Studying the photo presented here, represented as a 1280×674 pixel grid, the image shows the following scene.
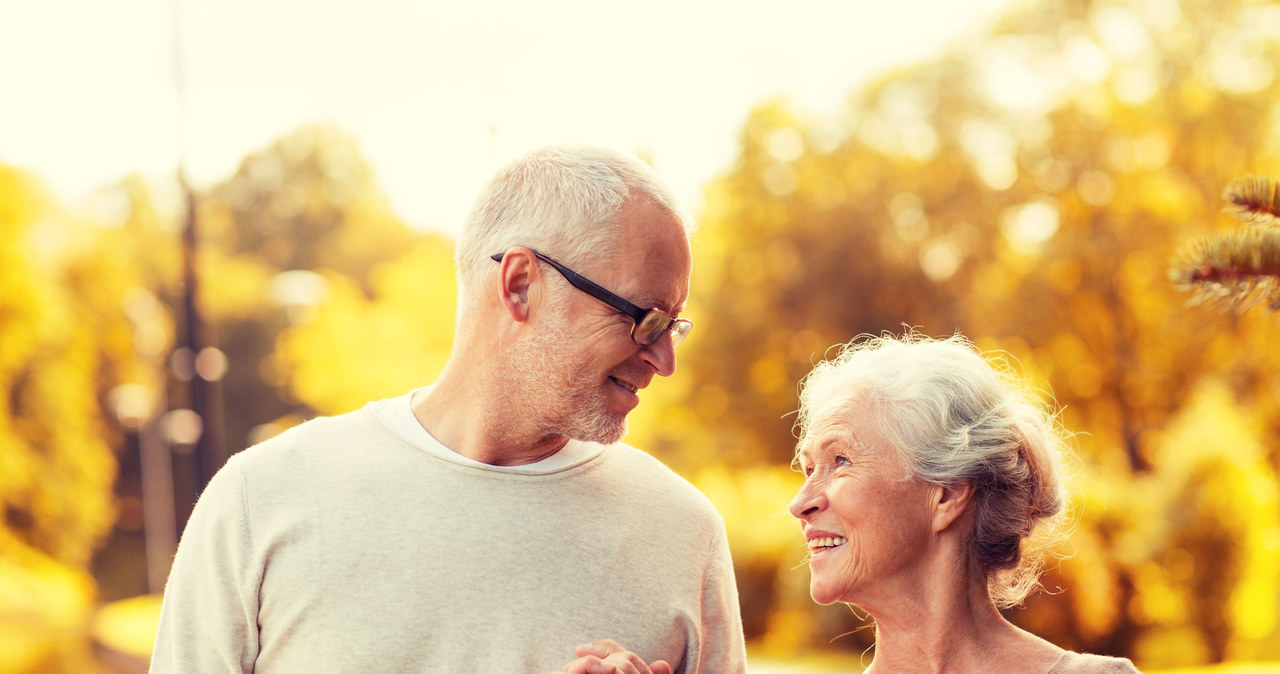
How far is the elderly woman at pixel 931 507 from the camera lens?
2.42 m

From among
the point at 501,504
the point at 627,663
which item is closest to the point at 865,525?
the point at 627,663

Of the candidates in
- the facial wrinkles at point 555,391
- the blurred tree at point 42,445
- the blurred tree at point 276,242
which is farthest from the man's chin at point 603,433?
A: the blurred tree at point 276,242

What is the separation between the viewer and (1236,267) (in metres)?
2.31

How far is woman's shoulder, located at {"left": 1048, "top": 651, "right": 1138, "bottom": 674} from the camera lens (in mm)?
2258

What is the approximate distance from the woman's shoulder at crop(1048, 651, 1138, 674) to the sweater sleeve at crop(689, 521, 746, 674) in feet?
2.21

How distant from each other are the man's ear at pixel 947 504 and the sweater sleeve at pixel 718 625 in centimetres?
49

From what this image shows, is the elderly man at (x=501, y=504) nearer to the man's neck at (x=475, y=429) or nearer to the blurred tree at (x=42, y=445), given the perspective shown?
the man's neck at (x=475, y=429)

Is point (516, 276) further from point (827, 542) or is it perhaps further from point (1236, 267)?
point (1236, 267)

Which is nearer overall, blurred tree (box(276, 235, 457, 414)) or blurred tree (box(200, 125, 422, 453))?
blurred tree (box(276, 235, 457, 414))

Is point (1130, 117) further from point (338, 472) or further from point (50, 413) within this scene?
point (50, 413)

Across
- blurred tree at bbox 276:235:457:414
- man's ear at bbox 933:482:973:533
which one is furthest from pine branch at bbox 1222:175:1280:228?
blurred tree at bbox 276:235:457:414

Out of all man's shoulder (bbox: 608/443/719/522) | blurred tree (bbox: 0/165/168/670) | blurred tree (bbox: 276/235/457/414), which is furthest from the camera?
blurred tree (bbox: 0/165/168/670)

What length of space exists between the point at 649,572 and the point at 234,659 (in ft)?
2.77

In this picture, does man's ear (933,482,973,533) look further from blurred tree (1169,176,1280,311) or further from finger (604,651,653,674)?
finger (604,651,653,674)
